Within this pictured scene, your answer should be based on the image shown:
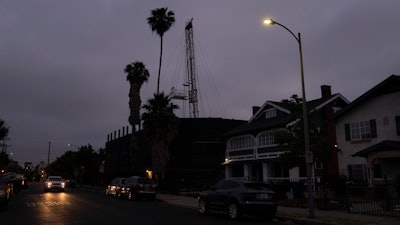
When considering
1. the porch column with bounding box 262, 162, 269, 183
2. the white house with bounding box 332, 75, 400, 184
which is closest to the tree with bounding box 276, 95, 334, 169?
the white house with bounding box 332, 75, 400, 184

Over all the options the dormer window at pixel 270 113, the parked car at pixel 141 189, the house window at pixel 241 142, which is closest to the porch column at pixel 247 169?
the house window at pixel 241 142

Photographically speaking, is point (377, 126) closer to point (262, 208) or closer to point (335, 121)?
point (335, 121)

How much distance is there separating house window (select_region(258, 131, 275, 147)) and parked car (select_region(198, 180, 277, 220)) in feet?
76.7

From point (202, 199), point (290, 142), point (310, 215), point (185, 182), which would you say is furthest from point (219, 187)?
point (185, 182)

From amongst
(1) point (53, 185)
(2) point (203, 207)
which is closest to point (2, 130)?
(1) point (53, 185)

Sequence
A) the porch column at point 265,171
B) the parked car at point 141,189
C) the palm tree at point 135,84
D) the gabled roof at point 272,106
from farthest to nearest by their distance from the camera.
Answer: the palm tree at point 135,84 < the porch column at point 265,171 < the gabled roof at point 272,106 < the parked car at point 141,189

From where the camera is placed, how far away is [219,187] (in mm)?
18219

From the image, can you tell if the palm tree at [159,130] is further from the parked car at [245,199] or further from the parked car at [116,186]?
the parked car at [245,199]

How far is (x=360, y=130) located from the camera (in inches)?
1134

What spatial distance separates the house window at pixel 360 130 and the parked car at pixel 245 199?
45.7 ft

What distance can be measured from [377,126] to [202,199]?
1450cm

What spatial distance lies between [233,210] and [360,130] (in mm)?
15620

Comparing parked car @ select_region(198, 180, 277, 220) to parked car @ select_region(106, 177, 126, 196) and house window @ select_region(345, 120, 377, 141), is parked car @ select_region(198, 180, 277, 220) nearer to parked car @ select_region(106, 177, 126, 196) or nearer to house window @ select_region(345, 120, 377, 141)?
house window @ select_region(345, 120, 377, 141)

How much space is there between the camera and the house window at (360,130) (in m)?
27.9
